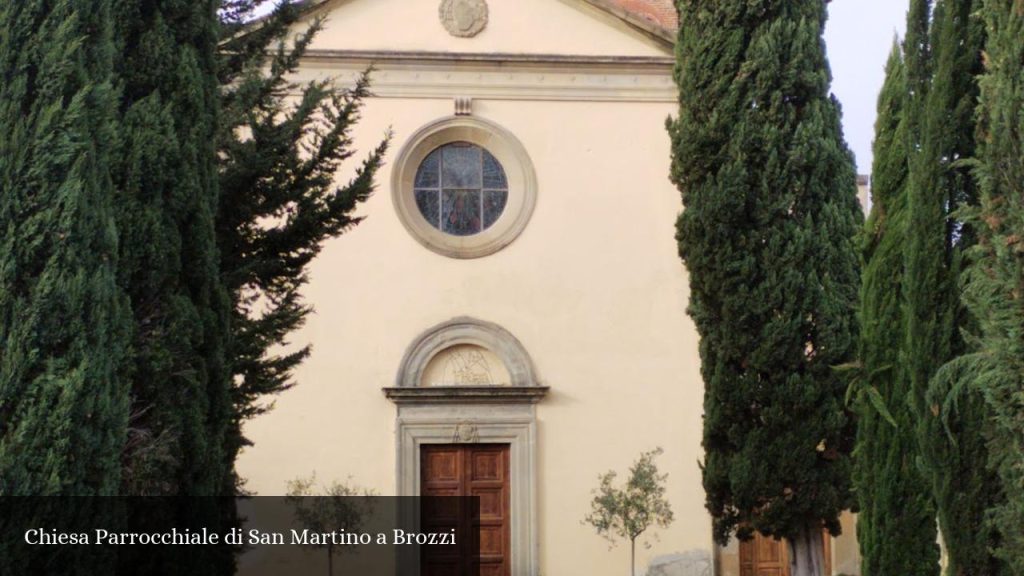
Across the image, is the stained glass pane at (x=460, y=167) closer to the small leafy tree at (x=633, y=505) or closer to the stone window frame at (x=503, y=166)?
the stone window frame at (x=503, y=166)

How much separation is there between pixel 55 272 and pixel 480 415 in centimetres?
1103

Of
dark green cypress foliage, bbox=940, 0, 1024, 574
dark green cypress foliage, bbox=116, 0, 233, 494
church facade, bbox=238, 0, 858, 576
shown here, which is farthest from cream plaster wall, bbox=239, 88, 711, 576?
dark green cypress foliage, bbox=940, 0, 1024, 574

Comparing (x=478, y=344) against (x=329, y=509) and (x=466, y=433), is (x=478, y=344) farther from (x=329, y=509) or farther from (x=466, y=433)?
(x=329, y=509)

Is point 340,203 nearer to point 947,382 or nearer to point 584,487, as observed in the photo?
point 947,382

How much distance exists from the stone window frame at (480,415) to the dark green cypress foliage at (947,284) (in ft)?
31.6

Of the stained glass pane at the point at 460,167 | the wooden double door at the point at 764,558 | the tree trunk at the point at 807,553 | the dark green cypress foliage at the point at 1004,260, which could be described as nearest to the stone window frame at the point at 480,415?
the stained glass pane at the point at 460,167

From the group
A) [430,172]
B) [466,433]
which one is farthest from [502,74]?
[466,433]

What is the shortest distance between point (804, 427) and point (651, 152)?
500cm

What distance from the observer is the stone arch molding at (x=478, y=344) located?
57.3ft

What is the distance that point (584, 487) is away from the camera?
17.5 m

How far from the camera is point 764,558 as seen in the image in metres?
17.8

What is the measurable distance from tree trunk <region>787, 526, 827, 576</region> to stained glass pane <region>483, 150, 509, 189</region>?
18.8 feet

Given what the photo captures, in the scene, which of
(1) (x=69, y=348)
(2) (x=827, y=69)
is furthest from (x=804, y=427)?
(1) (x=69, y=348)

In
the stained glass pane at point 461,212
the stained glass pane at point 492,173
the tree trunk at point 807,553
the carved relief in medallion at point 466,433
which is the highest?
the stained glass pane at point 492,173
